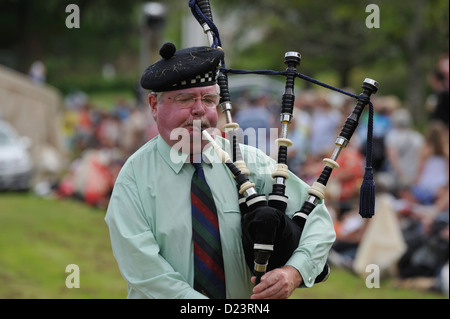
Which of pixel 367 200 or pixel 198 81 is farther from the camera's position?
pixel 367 200

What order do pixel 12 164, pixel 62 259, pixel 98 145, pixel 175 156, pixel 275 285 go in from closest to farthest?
pixel 275 285 < pixel 175 156 < pixel 62 259 < pixel 12 164 < pixel 98 145

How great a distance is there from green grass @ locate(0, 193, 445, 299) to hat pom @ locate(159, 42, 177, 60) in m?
4.43

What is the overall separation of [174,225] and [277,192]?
43 centimetres

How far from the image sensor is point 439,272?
6910 millimetres

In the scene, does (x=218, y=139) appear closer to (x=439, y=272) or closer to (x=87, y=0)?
(x=439, y=272)

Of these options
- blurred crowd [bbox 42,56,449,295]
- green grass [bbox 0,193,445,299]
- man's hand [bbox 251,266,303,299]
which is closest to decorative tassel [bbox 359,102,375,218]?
man's hand [bbox 251,266,303,299]

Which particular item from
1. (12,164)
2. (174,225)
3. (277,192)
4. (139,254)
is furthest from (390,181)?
(12,164)

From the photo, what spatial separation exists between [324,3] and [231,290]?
70.4ft

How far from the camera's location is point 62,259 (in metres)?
9.06

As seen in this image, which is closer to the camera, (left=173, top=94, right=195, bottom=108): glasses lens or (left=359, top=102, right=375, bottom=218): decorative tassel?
(left=173, top=94, right=195, bottom=108): glasses lens

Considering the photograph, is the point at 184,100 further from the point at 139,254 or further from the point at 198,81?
the point at 139,254

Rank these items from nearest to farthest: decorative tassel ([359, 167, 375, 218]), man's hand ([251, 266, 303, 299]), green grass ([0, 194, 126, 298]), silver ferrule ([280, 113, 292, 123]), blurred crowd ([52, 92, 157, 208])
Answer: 1. man's hand ([251, 266, 303, 299])
2. silver ferrule ([280, 113, 292, 123])
3. decorative tassel ([359, 167, 375, 218])
4. green grass ([0, 194, 126, 298])
5. blurred crowd ([52, 92, 157, 208])

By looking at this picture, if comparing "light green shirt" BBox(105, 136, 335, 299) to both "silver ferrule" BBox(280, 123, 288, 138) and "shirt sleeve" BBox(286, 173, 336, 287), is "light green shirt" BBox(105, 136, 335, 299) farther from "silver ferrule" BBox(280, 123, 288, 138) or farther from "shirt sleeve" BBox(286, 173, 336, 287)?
"silver ferrule" BBox(280, 123, 288, 138)

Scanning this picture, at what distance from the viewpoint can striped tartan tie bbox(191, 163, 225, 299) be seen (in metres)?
2.85
